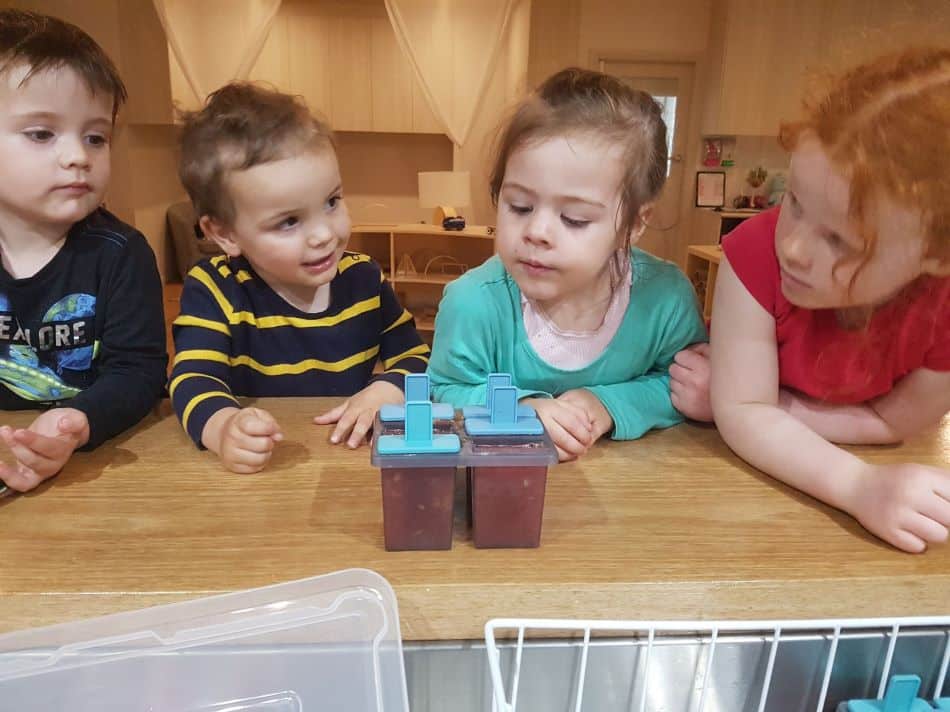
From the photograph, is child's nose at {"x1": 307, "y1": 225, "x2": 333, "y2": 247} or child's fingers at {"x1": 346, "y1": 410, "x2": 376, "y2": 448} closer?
child's fingers at {"x1": 346, "y1": 410, "x2": 376, "y2": 448}

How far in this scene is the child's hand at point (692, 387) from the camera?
0.68 metres

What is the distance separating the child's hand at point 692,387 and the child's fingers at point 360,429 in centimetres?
30

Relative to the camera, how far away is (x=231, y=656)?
0.41 m

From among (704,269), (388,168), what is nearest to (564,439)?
(704,269)

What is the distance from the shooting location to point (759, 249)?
616mm

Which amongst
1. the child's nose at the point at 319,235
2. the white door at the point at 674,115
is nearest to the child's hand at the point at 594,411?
the child's nose at the point at 319,235

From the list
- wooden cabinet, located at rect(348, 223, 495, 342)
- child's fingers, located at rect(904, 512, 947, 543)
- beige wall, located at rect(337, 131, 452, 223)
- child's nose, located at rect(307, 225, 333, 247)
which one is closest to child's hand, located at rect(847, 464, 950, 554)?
child's fingers, located at rect(904, 512, 947, 543)

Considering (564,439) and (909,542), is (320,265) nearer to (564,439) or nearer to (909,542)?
(564,439)

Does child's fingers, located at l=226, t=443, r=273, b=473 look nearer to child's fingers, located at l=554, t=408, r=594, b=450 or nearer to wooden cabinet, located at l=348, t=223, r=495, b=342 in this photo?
child's fingers, located at l=554, t=408, r=594, b=450

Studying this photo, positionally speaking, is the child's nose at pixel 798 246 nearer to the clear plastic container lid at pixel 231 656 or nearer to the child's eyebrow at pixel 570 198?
the child's eyebrow at pixel 570 198

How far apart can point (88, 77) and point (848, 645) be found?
794 millimetres

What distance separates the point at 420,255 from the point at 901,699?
13.1 feet

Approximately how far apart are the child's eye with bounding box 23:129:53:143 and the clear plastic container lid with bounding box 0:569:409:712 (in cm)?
47

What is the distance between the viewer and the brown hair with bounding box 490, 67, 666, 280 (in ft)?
2.03
